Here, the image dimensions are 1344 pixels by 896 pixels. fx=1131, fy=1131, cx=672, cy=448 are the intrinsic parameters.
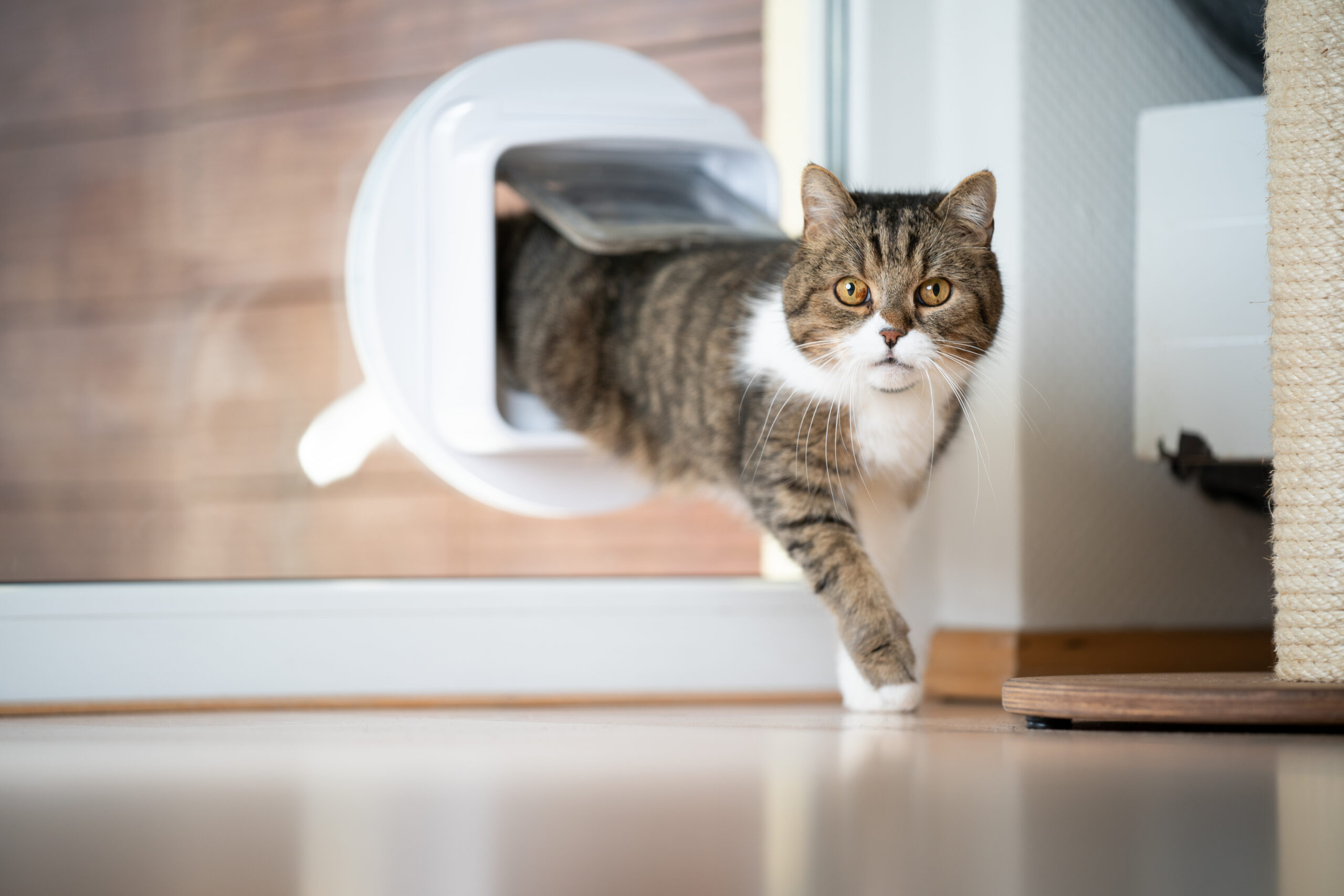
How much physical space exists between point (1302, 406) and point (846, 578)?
1.67ft

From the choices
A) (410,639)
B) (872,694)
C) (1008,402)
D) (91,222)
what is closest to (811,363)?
(872,694)

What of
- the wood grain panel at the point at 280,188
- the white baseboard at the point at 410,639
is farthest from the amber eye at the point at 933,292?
the wood grain panel at the point at 280,188

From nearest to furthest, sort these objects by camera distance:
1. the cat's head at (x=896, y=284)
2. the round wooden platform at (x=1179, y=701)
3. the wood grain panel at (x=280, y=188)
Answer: the round wooden platform at (x=1179, y=701)
the cat's head at (x=896, y=284)
the wood grain panel at (x=280, y=188)

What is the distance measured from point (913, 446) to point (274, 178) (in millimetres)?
977

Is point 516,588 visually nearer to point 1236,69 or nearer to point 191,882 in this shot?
point 191,882

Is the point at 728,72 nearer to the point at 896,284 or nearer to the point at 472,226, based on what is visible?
the point at 472,226

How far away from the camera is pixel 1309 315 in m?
1.12

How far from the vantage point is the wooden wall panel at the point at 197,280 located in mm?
1525

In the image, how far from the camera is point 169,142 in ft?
5.22

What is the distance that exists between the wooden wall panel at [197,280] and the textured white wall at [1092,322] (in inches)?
19.6

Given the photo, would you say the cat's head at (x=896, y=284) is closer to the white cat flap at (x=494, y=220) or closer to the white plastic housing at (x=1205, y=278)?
the white cat flap at (x=494, y=220)

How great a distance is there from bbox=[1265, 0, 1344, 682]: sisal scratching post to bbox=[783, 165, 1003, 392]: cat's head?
29 cm

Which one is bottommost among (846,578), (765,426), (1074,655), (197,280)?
(1074,655)

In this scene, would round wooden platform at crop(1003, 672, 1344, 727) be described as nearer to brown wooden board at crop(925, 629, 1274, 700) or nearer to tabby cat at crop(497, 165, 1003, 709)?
tabby cat at crop(497, 165, 1003, 709)
